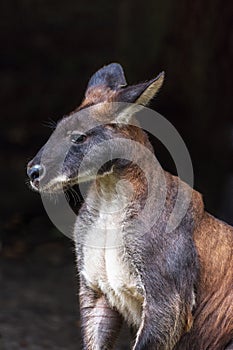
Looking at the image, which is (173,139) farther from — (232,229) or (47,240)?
(47,240)

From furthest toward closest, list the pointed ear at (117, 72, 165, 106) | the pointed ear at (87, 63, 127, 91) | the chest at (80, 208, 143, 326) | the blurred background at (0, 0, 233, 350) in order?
the blurred background at (0, 0, 233, 350) < the pointed ear at (87, 63, 127, 91) < the chest at (80, 208, 143, 326) < the pointed ear at (117, 72, 165, 106)

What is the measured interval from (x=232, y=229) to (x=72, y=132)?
1425 mm

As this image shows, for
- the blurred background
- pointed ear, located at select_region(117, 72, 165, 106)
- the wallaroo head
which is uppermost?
pointed ear, located at select_region(117, 72, 165, 106)

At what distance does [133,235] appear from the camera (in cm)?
621

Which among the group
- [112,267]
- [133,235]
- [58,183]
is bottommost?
[112,267]

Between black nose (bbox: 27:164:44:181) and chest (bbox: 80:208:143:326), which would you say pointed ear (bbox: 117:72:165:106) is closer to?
black nose (bbox: 27:164:44:181)

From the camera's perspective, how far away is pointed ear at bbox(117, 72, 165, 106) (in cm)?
598

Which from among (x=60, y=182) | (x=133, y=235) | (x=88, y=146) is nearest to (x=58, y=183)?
(x=60, y=182)

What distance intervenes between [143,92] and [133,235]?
93 cm

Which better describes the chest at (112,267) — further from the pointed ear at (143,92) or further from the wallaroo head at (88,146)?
the pointed ear at (143,92)

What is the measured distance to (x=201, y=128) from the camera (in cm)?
1234

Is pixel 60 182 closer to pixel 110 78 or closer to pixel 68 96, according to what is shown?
pixel 110 78

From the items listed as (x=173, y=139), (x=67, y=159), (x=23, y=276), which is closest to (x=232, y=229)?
(x=67, y=159)

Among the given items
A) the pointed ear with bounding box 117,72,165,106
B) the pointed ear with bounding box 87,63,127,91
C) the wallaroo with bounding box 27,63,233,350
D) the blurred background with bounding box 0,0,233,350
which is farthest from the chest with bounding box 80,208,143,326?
the blurred background with bounding box 0,0,233,350
